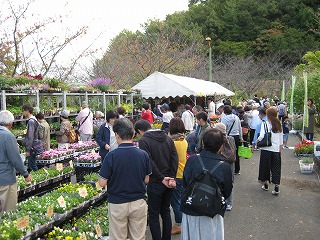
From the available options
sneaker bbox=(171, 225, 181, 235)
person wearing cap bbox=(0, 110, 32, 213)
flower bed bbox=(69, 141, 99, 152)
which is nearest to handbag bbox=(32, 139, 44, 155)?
flower bed bbox=(69, 141, 99, 152)

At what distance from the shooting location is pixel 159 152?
4301 millimetres

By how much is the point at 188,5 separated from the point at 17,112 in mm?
41532

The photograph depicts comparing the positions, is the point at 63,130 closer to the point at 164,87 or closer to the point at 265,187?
the point at 265,187

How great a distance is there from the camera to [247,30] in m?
40.3

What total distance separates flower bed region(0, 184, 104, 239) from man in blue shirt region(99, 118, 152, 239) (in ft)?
3.46

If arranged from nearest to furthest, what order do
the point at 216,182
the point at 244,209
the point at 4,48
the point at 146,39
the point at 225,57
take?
the point at 216,182, the point at 244,209, the point at 4,48, the point at 146,39, the point at 225,57

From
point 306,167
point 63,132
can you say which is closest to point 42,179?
Result: point 63,132

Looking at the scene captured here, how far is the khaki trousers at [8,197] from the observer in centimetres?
452

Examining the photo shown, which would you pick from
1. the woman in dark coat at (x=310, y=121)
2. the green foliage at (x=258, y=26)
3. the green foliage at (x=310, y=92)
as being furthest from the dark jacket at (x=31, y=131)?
the green foliage at (x=258, y=26)

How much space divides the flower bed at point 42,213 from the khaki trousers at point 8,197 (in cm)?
12

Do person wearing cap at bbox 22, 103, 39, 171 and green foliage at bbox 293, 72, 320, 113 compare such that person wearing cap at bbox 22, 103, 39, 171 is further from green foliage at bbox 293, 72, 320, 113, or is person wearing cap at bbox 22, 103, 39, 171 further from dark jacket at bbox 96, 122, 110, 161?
green foliage at bbox 293, 72, 320, 113

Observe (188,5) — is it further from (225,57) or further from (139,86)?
(139,86)

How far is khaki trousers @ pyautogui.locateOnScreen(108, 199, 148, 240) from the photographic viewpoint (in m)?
3.62

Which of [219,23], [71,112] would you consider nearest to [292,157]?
[71,112]
